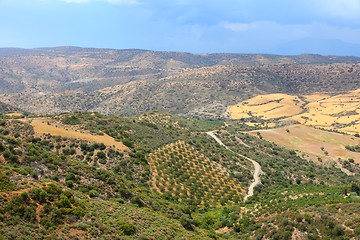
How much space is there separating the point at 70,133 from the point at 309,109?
399 feet

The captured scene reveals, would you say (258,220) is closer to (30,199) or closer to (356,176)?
(30,199)

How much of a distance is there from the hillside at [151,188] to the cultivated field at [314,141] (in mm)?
8168

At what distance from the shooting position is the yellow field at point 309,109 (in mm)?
125188

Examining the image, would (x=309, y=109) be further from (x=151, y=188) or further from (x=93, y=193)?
(x=93, y=193)

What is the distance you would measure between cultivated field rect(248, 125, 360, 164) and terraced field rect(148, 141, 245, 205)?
30.2 meters

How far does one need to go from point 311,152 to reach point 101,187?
5932 centimetres

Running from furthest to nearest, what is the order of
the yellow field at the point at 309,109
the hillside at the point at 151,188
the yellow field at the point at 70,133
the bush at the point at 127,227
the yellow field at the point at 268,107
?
the yellow field at the point at 268,107 → the yellow field at the point at 309,109 → the yellow field at the point at 70,133 → the bush at the point at 127,227 → the hillside at the point at 151,188

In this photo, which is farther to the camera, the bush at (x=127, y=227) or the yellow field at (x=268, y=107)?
the yellow field at (x=268, y=107)

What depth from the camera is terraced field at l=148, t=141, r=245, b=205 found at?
46250 mm

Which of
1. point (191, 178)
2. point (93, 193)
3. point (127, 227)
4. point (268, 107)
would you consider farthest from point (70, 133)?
point (268, 107)

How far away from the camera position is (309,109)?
149 m

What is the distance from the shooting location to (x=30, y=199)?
21797mm

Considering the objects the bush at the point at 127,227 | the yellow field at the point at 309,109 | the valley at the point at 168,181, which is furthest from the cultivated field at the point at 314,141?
the bush at the point at 127,227

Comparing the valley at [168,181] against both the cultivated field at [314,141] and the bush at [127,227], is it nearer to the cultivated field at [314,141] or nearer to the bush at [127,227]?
the bush at [127,227]
